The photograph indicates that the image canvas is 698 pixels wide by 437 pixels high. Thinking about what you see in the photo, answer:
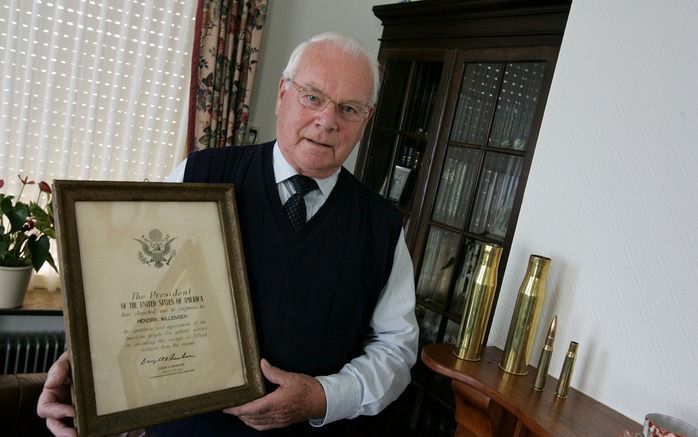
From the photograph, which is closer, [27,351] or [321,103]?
[321,103]

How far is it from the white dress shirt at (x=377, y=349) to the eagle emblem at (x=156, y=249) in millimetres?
301

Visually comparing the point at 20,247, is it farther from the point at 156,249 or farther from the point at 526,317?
the point at 526,317

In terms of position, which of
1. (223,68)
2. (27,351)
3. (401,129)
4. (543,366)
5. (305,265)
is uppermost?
(223,68)

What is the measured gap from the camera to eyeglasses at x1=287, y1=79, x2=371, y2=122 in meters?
1.18

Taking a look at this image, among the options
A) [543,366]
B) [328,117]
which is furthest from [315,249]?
[543,366]

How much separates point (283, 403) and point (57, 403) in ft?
1.31

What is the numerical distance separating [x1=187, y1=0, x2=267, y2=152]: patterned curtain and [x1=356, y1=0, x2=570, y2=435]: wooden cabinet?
2.32 ft

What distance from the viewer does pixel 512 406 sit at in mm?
1103

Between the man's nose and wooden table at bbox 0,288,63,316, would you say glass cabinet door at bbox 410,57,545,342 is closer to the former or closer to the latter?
the man's nose

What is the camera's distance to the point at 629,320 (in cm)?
114

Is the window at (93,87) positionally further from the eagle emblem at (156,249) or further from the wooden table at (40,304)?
the eagle emblem at (156,249)

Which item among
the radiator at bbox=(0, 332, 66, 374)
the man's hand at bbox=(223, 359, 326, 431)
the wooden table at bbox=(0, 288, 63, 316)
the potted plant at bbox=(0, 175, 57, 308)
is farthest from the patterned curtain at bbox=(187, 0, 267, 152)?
the man's hand at bbox=(223, 359, 326, 431)

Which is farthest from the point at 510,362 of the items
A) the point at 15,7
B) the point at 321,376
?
the point at 15,7

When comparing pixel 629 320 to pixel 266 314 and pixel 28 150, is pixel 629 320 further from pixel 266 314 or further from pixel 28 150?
pixel 28 150
